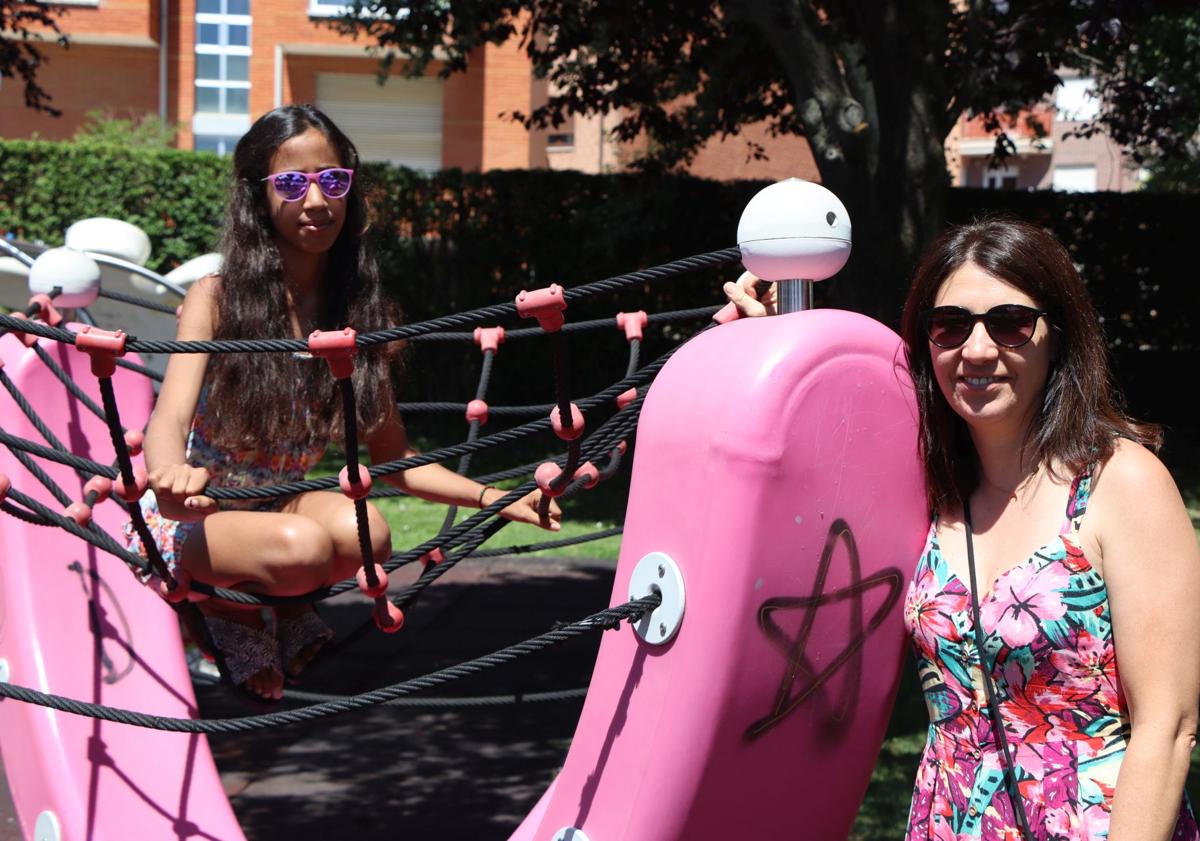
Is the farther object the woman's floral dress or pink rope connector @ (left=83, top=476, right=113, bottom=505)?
pink rope connector @ (left=83, top=476, right=113, bottom=505)

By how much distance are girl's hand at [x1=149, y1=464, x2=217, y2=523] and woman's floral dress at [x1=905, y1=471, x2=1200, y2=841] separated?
1.37m

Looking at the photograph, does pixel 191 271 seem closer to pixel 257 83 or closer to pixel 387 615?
pixel 387 615

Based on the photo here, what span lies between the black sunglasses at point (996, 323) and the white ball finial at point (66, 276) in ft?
8.16

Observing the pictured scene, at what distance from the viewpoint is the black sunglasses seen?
5.74ft

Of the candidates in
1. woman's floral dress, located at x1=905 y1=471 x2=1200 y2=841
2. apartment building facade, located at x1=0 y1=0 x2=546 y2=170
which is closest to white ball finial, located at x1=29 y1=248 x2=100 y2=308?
woman's floral dress, located at x1=905 y1=471 x2=1200 y2=841

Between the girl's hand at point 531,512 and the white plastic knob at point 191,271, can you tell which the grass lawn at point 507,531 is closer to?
the white plastic knob at point 191,271

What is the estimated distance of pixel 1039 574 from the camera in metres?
1.69

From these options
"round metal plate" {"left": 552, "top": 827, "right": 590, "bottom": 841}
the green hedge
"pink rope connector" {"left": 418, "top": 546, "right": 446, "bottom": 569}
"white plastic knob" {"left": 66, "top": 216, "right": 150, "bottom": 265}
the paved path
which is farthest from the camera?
the green hedge

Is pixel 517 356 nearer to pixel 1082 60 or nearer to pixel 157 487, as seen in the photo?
pixel 1082 60

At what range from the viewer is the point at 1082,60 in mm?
11312

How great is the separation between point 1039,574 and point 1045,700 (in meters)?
0.16

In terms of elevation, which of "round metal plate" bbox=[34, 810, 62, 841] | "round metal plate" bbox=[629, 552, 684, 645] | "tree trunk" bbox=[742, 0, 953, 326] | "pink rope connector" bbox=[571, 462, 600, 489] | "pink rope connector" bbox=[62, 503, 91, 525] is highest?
"tree trunk" bbox=[742, 0, 953, 326]

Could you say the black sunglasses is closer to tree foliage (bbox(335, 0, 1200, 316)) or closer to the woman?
the woman

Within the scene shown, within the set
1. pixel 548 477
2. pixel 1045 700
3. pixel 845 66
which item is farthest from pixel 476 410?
pixel 845 66
